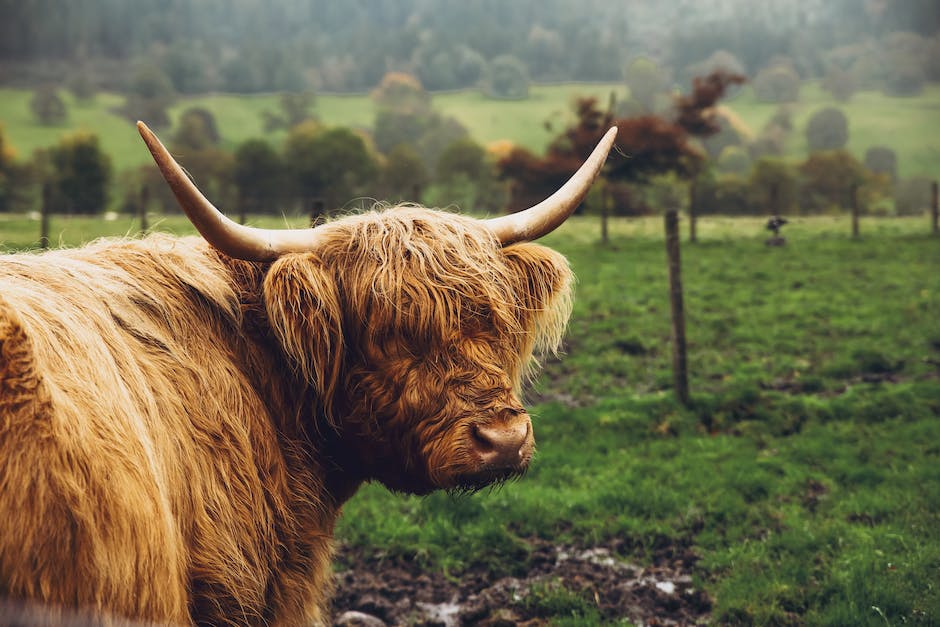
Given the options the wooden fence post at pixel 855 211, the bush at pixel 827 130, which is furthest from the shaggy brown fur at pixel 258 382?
the bush at pixel 827 130

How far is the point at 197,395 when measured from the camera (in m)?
2.44

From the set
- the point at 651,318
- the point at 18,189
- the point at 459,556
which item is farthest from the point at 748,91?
the point at 459,556

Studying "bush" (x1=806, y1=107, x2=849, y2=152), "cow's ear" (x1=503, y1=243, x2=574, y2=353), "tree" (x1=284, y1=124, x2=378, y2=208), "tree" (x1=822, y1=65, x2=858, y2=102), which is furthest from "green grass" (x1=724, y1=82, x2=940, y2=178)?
"cow's ear" (x1=503, y1=243, x2=574, y2=353)

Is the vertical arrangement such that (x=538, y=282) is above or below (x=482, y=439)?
above

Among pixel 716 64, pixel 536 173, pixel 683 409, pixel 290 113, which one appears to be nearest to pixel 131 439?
pixel 683 409

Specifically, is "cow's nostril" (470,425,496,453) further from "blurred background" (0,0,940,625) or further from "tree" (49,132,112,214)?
"tree" (49,132,112,214)

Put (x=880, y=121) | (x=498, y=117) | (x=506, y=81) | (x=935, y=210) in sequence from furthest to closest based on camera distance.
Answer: (x=506, y=81) < (x=498, y=117) < (x=880, y=121) < (x=935, y=210)

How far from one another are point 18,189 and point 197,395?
177ft

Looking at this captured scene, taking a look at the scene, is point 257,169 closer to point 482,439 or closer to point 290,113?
point 482,439

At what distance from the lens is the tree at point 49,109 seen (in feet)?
278

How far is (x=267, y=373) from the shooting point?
9.25 feet

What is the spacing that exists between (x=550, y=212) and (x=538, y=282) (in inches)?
13.6

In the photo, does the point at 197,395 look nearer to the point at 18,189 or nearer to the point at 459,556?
the point at 459,556

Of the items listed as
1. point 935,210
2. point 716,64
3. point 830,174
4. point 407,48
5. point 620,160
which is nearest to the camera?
point 935,210
